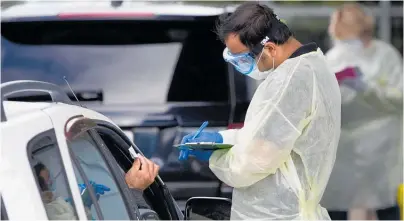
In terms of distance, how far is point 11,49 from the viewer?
5.19m

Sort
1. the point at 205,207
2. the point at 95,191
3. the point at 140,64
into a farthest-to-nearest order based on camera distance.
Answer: the point at 140,64 → the point at 205,207 → the point at 95,191

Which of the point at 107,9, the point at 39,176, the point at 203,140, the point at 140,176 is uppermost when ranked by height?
the point at 107,9

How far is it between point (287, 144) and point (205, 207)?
0.80 metres

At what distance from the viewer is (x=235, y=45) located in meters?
3.16

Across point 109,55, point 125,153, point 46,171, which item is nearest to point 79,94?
point 109,55

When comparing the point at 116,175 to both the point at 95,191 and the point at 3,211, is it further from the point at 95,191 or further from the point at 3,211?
the point at 3,211

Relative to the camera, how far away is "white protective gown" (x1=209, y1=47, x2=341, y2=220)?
301 centimetres

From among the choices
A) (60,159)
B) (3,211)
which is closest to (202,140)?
(60,159)

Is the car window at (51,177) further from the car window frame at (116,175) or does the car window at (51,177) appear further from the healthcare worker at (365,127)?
the healthcare worker at (365,127)

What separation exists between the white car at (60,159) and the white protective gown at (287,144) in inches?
13.5

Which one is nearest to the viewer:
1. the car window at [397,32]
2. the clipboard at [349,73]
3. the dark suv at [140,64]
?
the dark suv at [140,64]

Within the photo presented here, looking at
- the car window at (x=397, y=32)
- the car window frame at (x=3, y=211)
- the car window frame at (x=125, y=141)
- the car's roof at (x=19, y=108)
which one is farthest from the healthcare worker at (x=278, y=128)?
the car window at (x=397, y=32)

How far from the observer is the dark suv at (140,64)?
16.6ft

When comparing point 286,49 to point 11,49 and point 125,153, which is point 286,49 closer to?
point 125,153
